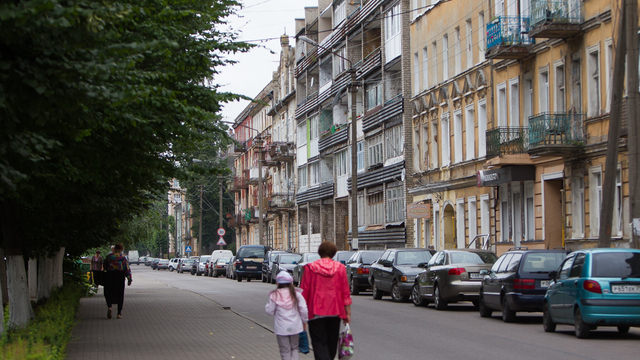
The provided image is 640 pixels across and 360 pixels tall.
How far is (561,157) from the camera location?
2869 centimetres

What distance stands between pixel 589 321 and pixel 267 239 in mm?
69219

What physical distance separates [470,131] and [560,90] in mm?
7926

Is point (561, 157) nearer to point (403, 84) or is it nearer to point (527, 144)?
point (527, 144)

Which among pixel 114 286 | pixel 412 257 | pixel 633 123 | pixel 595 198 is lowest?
pixel 114 286

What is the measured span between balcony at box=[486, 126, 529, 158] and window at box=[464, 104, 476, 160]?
4.54 metres

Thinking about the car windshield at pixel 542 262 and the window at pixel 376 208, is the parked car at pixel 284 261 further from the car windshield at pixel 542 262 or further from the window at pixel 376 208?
the car windshield at pixel 542 262

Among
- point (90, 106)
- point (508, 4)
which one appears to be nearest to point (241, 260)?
point (508, 4)

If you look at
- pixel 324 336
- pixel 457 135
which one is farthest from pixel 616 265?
pixel 457 135

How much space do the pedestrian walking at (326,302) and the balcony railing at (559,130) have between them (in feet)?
59.7

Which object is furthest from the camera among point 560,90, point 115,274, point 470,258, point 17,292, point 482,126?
point 482,126

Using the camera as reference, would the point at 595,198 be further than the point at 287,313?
Yes

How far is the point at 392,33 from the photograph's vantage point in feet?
153

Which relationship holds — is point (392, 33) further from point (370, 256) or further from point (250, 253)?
point (370, 256)

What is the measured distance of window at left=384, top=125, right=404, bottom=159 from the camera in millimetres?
45188
